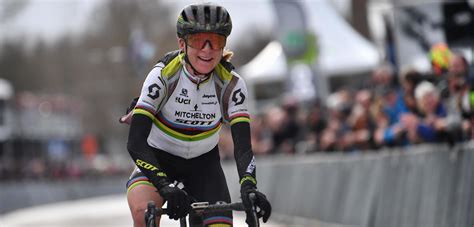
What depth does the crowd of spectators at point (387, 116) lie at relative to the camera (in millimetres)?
10633

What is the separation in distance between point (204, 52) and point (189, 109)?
54cm

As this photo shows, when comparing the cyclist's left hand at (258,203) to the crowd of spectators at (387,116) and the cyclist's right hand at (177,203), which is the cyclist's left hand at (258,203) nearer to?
the cyclist's right hand at (177,203)

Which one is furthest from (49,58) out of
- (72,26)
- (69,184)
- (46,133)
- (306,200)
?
(306,200)

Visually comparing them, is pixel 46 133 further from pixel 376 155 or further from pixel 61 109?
pixel 376 155

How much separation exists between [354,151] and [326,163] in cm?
92

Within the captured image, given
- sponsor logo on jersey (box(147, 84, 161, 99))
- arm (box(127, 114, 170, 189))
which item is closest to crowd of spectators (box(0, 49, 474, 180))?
sponsor logo on jersey (box(147, 84, 161, 99))

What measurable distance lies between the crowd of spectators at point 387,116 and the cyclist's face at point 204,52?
347 centimetres

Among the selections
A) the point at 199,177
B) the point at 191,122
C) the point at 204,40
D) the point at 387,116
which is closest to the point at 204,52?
the point at 204,40

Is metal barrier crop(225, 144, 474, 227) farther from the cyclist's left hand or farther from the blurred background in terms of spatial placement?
the cyclist's left hand

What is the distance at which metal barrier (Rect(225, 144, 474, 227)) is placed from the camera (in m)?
10.1

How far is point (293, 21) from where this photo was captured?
73.8ft

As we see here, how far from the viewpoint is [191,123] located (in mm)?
7699

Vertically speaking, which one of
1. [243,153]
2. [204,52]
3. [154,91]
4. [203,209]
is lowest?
[203,209]

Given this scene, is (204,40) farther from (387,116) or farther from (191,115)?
(387,116)
